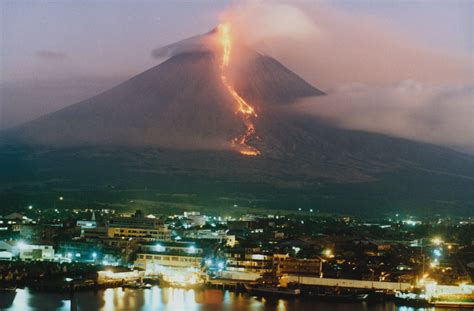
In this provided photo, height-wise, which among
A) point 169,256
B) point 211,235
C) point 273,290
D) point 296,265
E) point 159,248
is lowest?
point 273,290

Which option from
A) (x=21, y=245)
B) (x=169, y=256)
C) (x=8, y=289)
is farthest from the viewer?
(x=21, y=245)

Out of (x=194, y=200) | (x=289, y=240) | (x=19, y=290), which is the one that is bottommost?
(x=19, y=290)

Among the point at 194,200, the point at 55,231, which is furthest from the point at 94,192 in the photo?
the point at 55,231

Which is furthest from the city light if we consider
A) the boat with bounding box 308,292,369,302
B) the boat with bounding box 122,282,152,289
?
the boat with bounding box 308,292,369,302

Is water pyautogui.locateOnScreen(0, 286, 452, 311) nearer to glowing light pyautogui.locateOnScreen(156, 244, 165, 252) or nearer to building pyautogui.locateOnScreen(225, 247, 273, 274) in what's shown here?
building pyautogui.locateOnScreen(225, 247, 273, 274)

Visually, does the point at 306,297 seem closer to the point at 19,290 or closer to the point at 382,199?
the point at 19,290

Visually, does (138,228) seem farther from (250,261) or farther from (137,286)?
(137,286)

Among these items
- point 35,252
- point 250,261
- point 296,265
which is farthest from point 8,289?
point 296,265
